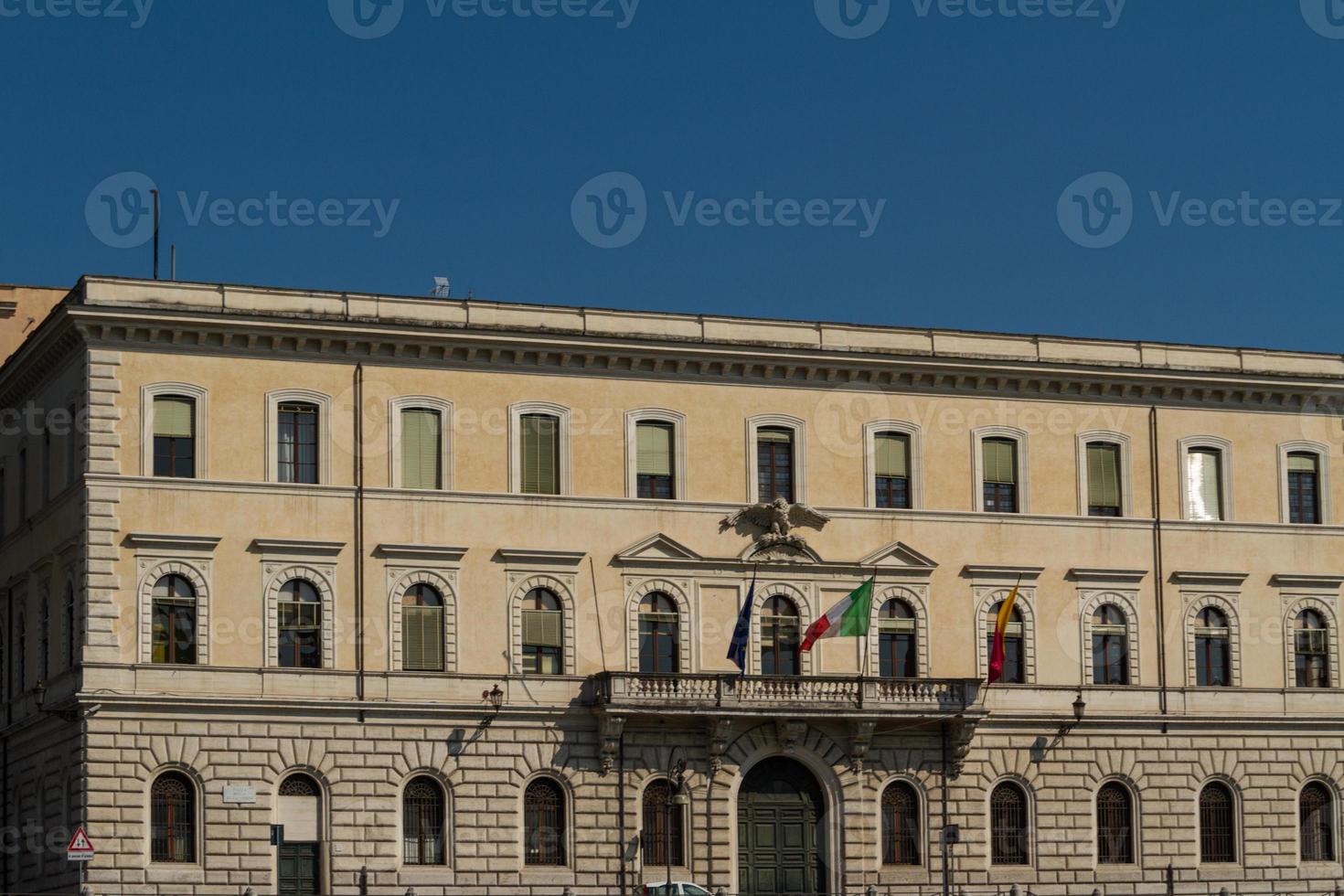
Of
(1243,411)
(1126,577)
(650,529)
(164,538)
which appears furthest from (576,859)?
(1243,411)

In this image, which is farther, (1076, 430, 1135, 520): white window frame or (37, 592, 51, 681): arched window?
(1076, 430, 1135, 520): white window frame

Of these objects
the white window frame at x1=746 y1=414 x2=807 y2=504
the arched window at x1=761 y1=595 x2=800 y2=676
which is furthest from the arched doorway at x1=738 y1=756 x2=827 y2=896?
the white window frame at x1=746 y1=414 x2=807 y2=504

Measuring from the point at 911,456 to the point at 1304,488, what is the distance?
1144cm

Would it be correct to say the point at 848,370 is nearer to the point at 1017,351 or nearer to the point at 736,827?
the point at 1017,351

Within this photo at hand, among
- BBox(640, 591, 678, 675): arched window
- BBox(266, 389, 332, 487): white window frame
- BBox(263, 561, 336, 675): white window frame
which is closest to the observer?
BBox(263, 561, 336, 675): white window frame

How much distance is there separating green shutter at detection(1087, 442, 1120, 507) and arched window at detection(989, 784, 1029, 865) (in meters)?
7.75

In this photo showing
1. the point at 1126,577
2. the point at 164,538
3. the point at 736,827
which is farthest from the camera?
the point at 1126,577

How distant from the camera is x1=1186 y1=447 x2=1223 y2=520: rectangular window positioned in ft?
216

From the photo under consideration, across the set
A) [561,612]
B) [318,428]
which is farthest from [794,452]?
[318,428]

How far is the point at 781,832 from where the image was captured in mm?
61125

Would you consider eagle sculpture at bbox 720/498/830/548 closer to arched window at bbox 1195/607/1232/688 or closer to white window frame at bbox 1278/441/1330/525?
arched window at bbox 1195/607/1232/688

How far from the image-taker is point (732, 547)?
61.6 meters

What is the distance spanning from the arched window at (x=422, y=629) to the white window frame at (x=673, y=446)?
5.47 metres

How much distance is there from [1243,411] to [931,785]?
529 inches
